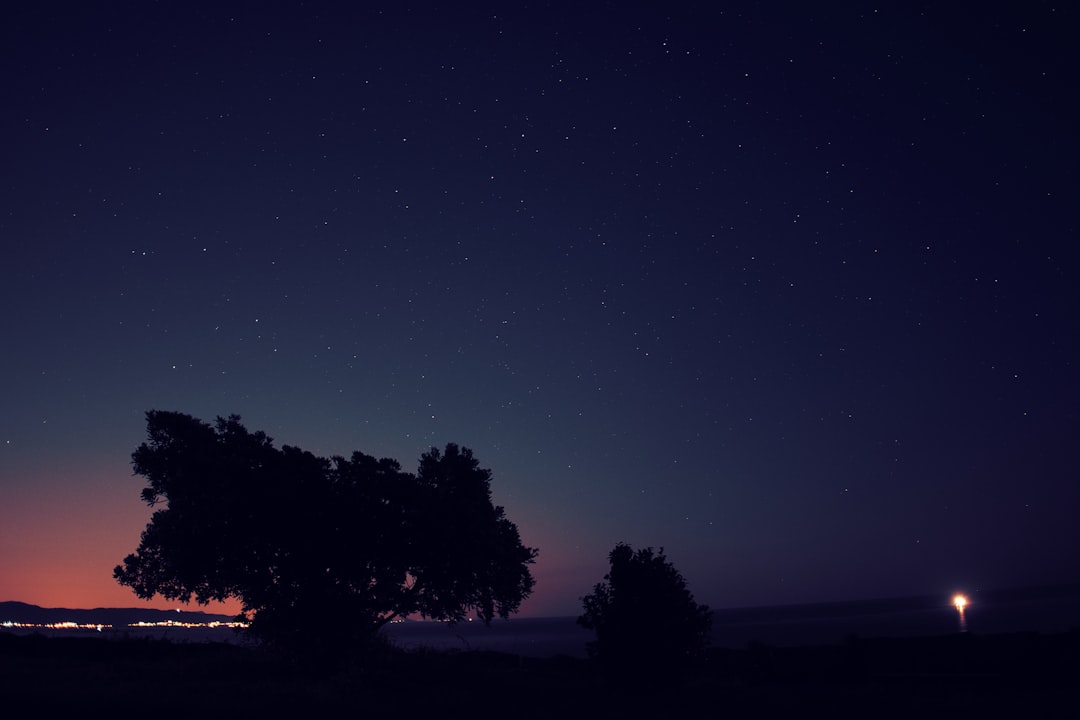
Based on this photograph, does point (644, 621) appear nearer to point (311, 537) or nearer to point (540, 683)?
point (540, 683)

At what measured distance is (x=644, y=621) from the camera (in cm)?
2405

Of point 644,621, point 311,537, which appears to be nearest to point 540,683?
point 644,621

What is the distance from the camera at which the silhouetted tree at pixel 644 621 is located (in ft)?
77.7

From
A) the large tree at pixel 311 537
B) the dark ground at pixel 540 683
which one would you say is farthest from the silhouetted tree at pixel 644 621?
the large tree at pixel 311 537

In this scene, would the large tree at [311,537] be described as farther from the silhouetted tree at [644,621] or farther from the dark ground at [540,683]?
the silhouetted tree at [644,621]

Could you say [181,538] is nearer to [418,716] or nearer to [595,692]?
[418,716]

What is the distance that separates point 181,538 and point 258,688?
19.2 ft

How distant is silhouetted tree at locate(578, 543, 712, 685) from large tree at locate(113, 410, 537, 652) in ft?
16.5

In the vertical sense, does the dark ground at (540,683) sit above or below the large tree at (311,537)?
below

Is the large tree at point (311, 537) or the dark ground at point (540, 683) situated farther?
the large tree at point (311, 537)

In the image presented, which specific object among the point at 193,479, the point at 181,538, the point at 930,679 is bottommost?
the point at 930,679

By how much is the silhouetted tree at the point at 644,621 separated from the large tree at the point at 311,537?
5037 mm

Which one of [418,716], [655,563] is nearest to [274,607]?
[418,716]

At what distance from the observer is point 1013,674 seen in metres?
25.6
